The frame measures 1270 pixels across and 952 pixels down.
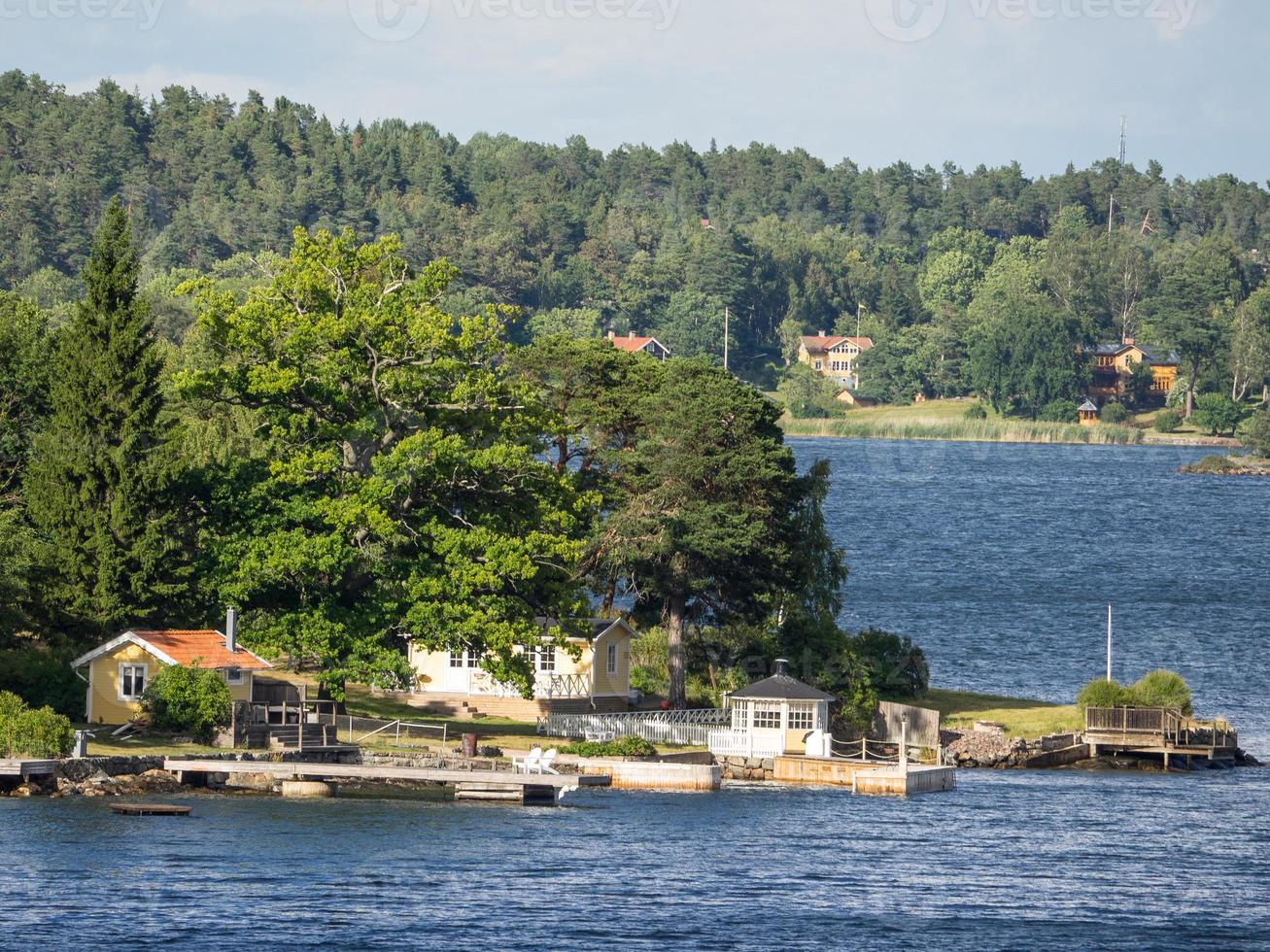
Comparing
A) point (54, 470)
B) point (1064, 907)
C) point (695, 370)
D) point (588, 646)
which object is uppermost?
point (695, 370)

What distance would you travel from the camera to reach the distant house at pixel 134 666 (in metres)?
61.8

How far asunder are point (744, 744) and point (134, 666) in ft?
63.2

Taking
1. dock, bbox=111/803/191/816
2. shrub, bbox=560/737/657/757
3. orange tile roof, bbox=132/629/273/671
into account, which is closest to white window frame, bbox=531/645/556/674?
shrub, bbox=560/737/657/757

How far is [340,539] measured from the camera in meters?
64.6

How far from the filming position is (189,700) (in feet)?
202

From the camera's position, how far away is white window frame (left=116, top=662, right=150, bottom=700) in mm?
62000

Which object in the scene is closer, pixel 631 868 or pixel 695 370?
pixel 631 868

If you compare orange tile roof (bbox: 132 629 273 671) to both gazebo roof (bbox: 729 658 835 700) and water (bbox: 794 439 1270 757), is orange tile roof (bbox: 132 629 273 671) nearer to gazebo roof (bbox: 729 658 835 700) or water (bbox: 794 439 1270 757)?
gazebo roof (bbox: 729 658 835 700)

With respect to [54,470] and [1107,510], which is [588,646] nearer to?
[54,470]

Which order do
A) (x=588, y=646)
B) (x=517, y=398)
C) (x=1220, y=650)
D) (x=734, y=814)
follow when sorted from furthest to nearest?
(x=1220, y=650) < (x=588, y=646) < (x=517, y=398) < (x=734, y=814)

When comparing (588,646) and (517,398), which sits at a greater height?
(517,398)

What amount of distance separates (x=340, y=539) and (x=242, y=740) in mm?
6932

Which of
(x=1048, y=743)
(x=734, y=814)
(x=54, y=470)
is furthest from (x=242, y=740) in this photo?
(x=1048, y=743)

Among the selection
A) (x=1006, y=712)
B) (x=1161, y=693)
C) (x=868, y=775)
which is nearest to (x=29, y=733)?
(x=868, y=775)
